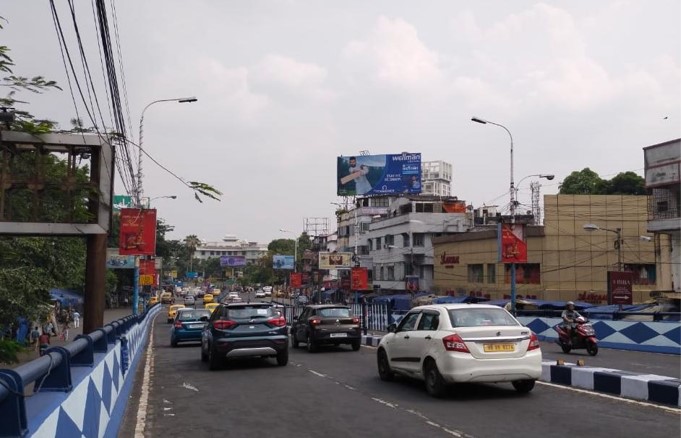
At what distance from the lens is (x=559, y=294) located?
4697 cm

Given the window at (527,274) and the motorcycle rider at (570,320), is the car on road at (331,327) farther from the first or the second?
the window at (527,274)

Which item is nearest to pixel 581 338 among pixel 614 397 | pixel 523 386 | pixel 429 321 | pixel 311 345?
pixel 311 345

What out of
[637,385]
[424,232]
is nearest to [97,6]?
[637,385]

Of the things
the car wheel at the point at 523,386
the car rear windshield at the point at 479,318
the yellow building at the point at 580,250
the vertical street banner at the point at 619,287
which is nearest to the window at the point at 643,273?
the yellow building at the point at 580,250

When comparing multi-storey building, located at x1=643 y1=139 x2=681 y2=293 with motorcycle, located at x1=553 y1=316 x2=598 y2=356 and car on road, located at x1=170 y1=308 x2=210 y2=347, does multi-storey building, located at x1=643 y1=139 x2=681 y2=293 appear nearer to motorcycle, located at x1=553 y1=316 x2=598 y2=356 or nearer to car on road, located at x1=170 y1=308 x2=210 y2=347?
motorcycle, located at x1=553 y1=316 x2=598 y2=356

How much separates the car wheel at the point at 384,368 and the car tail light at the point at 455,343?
105 inches

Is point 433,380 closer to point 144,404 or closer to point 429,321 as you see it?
point 429,321

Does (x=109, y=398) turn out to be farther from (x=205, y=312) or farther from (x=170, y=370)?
(x=205, y=312)

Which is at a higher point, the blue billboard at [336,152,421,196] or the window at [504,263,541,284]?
the blue billboard at [336,152,421,196]

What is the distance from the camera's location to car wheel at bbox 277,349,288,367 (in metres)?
16.0

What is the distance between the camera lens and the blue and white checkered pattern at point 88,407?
4.31 m

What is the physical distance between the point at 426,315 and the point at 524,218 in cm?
5562

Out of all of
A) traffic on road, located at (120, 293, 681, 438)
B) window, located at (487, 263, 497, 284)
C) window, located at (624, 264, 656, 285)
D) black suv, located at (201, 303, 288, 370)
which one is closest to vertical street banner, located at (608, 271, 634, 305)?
traffic on road, located at (120, 293, 681, 438)

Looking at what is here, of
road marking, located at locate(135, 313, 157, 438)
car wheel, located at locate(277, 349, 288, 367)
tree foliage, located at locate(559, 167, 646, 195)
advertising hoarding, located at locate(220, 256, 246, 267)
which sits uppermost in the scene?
tree foliage, located at locate(559, 167, 646, 195)
